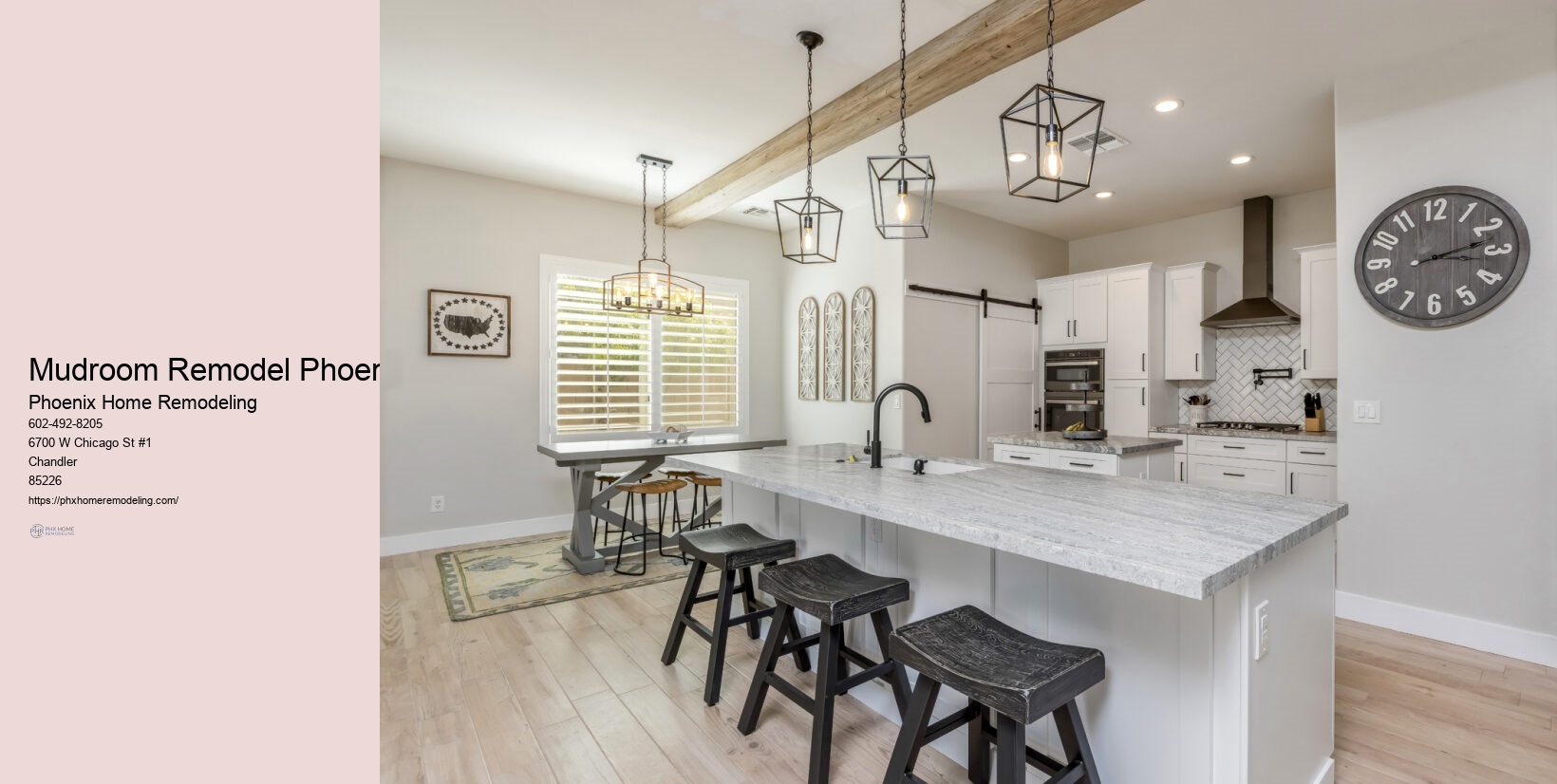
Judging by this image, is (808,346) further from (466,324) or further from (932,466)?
(932,466)

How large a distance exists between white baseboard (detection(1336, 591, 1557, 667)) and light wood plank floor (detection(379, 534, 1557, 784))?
0.06m

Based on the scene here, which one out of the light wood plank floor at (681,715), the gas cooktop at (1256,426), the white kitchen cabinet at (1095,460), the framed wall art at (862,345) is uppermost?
the framed wall art at (862,345)

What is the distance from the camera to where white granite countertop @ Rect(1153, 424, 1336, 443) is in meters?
3.78

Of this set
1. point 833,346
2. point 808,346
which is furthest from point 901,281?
point 808,346

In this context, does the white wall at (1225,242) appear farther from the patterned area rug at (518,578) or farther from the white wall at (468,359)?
the patterned area rug at (518,578)

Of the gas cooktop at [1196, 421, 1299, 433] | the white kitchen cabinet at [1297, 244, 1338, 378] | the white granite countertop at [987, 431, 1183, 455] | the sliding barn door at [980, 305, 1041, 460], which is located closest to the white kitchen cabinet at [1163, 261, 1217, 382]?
the gas cooktop at [1196, 421, 1299, 433]

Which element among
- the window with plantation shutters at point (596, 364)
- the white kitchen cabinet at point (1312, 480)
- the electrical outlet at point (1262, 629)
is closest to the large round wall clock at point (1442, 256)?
the white kitchen cabinet at point (1312, 480)

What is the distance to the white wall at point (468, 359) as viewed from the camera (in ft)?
13.1

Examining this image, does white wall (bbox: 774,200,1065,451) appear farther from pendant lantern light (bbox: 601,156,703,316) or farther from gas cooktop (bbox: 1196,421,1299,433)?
gas cooktop (bbox: 1196,421,1299,433)

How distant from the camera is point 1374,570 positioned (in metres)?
2.83

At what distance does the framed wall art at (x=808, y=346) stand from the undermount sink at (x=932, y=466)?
2716mm

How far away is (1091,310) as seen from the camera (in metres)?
5.05

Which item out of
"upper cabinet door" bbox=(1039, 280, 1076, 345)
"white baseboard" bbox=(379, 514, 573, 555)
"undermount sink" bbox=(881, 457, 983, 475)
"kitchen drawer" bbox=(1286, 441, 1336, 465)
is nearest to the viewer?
"undermount sink" bbox=(881, 457, 983, 475)
